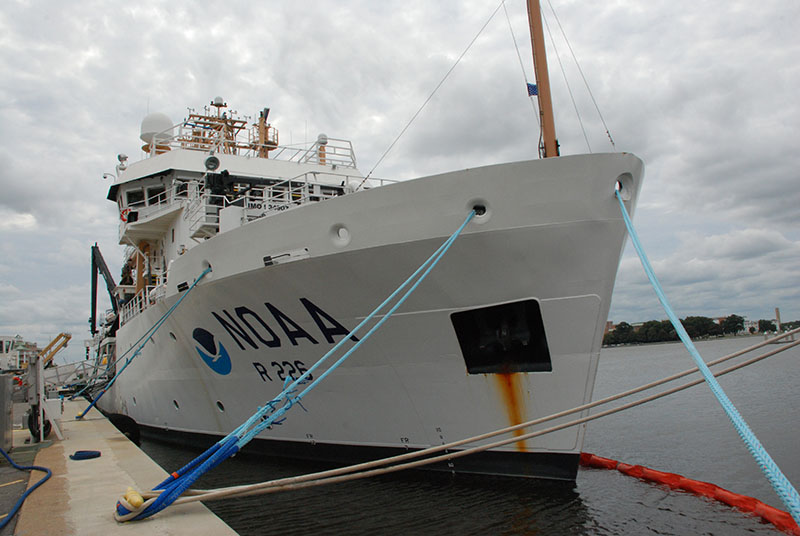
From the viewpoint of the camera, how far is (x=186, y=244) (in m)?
11.7

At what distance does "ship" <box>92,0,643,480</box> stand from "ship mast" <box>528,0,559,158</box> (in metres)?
0.04

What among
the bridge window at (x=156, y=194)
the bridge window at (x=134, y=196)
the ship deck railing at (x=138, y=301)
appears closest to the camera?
the ship deck railing at (x=138, y=301)

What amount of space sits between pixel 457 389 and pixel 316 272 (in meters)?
2.40

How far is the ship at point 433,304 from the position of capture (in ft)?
20.2

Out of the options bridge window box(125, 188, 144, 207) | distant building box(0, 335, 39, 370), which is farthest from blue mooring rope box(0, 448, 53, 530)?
distant building box(0, 335, 39, 370)

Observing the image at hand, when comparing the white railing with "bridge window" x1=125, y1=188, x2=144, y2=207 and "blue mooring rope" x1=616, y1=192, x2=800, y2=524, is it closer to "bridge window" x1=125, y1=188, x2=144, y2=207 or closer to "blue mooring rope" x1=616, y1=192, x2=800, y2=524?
"bridge window" x1=125, y1=188, x2=144, y2=207

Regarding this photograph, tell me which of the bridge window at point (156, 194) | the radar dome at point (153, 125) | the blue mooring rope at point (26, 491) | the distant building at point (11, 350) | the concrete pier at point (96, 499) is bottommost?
the concrete pier at point (96, 499)

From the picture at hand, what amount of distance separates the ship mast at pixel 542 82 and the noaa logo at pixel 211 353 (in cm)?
594

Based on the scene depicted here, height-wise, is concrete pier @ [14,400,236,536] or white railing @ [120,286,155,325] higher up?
white railing @ [120,286,155,325]

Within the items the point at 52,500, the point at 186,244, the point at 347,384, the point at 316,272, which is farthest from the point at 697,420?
the point at 52,500

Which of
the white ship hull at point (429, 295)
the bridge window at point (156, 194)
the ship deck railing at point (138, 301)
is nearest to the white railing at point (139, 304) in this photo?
the ship deck railing at point (138, 301)

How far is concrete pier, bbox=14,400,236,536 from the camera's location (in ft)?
13.6

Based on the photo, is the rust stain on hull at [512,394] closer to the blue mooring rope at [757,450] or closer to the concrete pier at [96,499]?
the blue mooring rope at [757,450]

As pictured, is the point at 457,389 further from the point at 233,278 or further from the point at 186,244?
the point at 186,244
